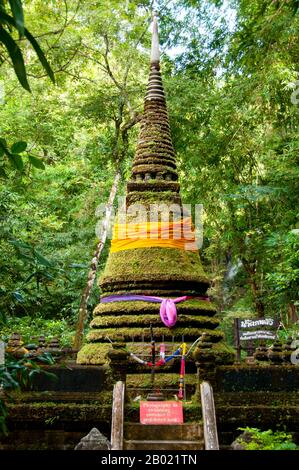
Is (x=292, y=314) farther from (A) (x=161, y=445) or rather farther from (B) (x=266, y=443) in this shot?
(B) (x=266, y=443)

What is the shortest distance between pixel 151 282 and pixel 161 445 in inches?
110

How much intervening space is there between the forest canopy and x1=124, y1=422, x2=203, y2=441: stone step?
4.16m

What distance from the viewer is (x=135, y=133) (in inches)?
647

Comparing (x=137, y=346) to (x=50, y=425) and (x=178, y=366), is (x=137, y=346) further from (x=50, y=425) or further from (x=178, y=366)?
(x=50, y=425)

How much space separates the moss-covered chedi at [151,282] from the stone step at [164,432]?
4.60ft

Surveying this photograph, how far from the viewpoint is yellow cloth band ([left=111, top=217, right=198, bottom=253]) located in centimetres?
780

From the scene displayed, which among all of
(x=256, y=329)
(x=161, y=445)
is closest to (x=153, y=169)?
(x=256, y=329)

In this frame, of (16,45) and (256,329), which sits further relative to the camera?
(256,329)

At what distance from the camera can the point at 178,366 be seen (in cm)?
655

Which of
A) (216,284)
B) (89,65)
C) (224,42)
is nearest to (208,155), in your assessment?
(224,42)

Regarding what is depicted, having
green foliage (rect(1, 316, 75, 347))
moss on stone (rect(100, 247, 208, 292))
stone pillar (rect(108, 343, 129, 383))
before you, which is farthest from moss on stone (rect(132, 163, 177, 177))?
green foliage (rect(1, 316, 75, 347))

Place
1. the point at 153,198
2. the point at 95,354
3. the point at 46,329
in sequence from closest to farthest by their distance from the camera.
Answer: the point at 95,354
the point at 153,198
the point at 46,329
